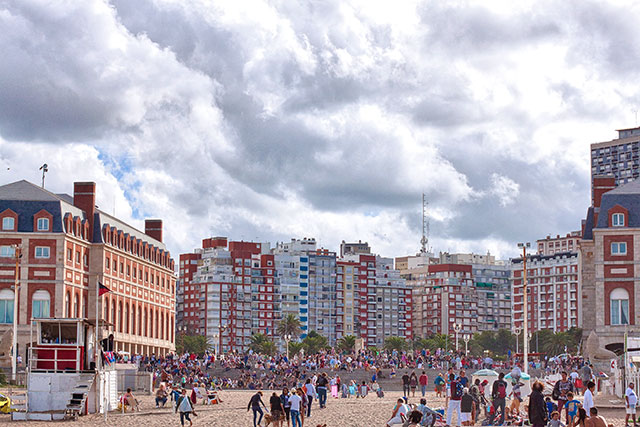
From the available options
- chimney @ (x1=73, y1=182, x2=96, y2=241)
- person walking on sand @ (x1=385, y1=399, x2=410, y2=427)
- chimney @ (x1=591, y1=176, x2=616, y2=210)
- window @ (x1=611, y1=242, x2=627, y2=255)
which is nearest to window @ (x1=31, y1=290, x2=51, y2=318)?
chimney @ (x1=73, y1=182, x2=96, y2=241)

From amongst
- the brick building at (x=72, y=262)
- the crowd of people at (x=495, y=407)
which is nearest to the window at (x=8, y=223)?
the brick building at (x=72, y=262)

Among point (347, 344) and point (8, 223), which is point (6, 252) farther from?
point (347, 344)

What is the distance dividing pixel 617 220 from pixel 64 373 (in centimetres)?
4637

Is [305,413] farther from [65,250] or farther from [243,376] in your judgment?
[65,250]

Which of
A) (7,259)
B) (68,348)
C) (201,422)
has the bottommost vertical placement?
(201,422)

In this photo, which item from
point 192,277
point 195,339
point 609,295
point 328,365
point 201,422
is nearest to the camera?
point 201,422

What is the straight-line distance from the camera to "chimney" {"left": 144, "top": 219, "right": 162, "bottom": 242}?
111m

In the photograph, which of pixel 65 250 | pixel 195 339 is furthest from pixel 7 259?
pixel 195 339

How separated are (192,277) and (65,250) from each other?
3907 inches

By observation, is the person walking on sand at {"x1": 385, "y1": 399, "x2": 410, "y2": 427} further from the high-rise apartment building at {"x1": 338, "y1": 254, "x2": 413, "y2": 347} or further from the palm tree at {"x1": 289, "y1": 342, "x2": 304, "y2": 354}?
the high-rise apartment building at {"x1": 338, "y1": 254, "x2": 413, "y2": 347}

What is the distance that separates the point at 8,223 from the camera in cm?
8319

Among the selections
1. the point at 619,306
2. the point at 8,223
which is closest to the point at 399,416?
the point at 619,306

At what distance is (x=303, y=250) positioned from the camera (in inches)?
7554

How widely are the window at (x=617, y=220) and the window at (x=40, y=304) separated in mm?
40681
